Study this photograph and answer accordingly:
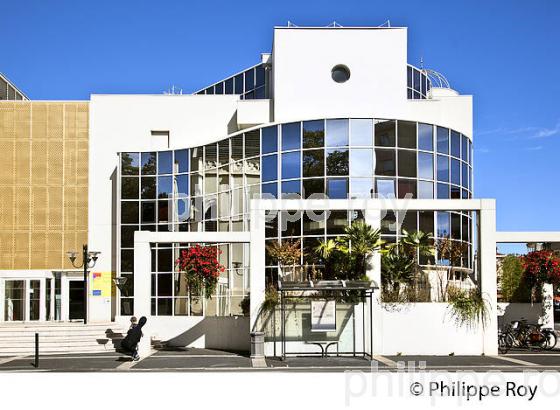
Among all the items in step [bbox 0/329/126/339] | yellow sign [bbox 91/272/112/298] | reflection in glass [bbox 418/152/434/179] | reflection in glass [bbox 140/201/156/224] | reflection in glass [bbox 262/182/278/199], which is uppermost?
reflection in glass [bbox 418/152/434/179]

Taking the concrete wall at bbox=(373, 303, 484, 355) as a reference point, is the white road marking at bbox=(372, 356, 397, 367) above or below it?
below

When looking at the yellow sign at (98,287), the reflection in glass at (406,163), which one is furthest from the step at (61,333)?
the reflection in glass at (406,163)

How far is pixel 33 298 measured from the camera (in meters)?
41.5

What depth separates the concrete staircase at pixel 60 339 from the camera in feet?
92.0

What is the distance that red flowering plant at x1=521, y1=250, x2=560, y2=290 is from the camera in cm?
2964

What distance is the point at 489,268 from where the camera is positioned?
1040 inches

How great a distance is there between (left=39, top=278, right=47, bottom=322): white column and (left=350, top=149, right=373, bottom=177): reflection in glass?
17.4 meters

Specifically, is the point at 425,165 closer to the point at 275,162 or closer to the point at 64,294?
the point at 275,162

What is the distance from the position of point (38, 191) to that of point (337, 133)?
53.6ft

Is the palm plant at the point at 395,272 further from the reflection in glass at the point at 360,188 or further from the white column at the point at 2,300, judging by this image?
the white column at the point at 2,300

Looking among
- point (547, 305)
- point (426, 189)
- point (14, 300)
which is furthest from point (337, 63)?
point (14, 300)

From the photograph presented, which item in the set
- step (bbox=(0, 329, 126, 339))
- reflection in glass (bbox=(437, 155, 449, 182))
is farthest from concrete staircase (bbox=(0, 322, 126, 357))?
reflection in glass (bbox=(437, 155, 449, 182))

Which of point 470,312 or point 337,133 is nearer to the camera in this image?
point 470,312

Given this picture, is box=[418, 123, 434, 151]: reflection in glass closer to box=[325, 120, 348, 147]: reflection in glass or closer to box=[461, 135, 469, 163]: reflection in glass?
box=[461, 135, 469, 163]: reflection in glass
